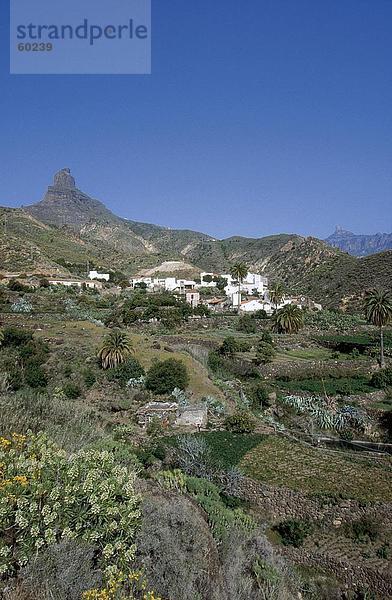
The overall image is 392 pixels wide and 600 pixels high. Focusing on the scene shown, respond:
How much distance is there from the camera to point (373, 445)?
69.9ft

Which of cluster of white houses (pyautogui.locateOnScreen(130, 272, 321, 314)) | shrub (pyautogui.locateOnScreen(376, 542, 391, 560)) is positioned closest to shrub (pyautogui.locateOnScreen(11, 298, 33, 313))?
cluster of white houses (pyautogui.locateOnScreen(130, 272, 321, 314))

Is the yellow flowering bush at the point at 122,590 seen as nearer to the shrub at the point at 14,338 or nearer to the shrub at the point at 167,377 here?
the shrub at the point at 167,377

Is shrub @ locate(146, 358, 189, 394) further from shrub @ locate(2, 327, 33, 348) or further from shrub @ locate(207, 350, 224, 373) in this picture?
shrub @ locate(2, 327, 33, 348)

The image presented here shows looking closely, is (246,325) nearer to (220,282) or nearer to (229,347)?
(229,347)

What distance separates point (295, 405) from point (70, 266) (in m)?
58.2

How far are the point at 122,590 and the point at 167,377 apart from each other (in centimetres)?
1891

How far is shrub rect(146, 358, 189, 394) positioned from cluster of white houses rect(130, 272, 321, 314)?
34.4m

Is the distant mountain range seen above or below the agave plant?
above

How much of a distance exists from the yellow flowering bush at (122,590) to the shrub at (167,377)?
1809 centimetres

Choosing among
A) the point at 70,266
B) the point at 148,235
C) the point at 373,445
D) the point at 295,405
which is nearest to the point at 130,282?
the point at 70,266

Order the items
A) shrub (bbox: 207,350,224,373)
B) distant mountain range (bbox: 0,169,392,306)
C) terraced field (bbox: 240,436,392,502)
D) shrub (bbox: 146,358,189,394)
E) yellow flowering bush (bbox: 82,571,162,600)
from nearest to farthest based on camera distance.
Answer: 1. yellow flowering bush (bbox: 82,571,162,600)
2. terraced field (bbox: 240,436,392,502)
3. shrub (bbox: 146,358,189,394)
4. shrub (bbox: 207,350,224,373)
5. distant mountain range (bbox: 0,169,392,306)

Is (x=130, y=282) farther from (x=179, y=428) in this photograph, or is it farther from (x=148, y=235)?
(x=148, y=235)

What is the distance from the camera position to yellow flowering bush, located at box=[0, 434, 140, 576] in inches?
256

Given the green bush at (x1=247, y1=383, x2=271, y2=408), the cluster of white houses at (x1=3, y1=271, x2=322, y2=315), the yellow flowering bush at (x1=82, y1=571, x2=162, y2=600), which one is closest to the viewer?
the yellow flowering bush at (x1=82, y1=571, x2=162, y2=600)
